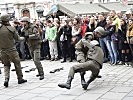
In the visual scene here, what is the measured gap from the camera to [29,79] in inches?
393

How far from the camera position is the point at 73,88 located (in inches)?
324

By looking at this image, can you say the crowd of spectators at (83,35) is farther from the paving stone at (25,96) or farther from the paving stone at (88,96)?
the paving stone at (88,96)

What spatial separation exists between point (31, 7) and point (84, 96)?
45921mm

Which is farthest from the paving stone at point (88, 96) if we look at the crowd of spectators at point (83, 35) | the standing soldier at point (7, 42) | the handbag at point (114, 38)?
the handbag at point (114, 38)

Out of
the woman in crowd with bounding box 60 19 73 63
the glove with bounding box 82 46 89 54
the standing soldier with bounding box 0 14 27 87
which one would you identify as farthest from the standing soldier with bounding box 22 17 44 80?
the woman in crowd with bounding box 60 19 73 63

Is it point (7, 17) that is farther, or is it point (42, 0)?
point (42, 0)

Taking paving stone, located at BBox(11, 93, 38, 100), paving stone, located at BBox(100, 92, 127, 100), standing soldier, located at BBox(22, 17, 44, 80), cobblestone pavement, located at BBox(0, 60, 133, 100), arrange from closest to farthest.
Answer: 1. paving stone, located at BBox(100, 92, 127, 100)
2. cobblestone pavement, located at BBox(0, 60, 133, 100)
3. paving stone, located at BBox(11, 93, 38, 100)
4. standing soldier, located at BBox(22, 17, 44, 80)

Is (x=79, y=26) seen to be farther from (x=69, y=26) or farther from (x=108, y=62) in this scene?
(x=108, y=62)

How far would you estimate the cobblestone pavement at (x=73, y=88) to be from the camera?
7441 millimetres

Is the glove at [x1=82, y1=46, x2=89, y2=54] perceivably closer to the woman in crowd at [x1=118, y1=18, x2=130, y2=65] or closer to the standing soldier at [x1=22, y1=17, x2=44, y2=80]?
the standing soldier at [x1=22, y1=17, x2=44, y2=80]

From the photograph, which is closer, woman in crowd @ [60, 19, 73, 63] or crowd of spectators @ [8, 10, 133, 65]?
crowd of spectators @ [8, 10, 133, 65]

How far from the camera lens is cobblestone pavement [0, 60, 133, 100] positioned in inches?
293

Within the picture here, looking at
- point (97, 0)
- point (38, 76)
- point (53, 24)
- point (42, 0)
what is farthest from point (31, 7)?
point (38, 76)

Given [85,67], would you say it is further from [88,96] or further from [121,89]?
[121,89]
